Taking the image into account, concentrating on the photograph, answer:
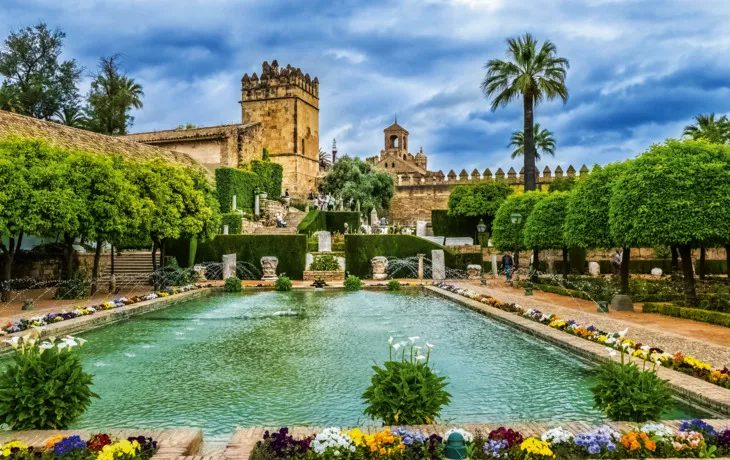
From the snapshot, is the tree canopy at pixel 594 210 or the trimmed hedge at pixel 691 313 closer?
the trimmed hedge at pixel 691 313

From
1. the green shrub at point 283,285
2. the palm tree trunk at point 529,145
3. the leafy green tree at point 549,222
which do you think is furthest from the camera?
the palm tree trunk at point 529,145

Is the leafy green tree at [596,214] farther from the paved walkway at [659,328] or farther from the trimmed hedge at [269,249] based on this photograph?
the trimmed hedge at [269,249]

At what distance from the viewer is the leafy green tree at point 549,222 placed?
19.5 meters

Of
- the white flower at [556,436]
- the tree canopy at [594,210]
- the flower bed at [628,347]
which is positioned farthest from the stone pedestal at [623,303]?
the white flower at [556,436]

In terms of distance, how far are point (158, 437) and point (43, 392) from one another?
1.27 metres

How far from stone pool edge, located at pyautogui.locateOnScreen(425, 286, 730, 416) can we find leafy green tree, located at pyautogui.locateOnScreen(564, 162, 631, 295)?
3835 mm

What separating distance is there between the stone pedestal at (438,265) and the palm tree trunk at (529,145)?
6315 mm

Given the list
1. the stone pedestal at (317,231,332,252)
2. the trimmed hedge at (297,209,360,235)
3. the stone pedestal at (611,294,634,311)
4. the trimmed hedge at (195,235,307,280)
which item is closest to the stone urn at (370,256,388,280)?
the trimmed hedge at (195,235,307,280)

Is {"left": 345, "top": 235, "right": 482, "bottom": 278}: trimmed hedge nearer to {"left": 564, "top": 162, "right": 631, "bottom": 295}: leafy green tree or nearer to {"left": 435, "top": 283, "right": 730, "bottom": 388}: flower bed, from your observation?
{"left": 435, "top": 283, "right": 730, "bottom": 388}: flower bed

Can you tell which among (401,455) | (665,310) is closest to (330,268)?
(665,310)

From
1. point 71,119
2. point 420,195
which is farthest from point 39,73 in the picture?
point 420,195

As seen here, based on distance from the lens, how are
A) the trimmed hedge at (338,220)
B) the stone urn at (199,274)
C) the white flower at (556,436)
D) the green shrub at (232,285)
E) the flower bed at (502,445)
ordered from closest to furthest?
1. the flower bed at (502,445)
2. the white flower at (556,436)
3. the green shrub at (232,285)
4. the stone urn at (199,274)
5. the trimmed hedge at (338,220)

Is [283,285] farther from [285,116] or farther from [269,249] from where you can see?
[285,116]

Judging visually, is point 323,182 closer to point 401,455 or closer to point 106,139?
point 106,139
